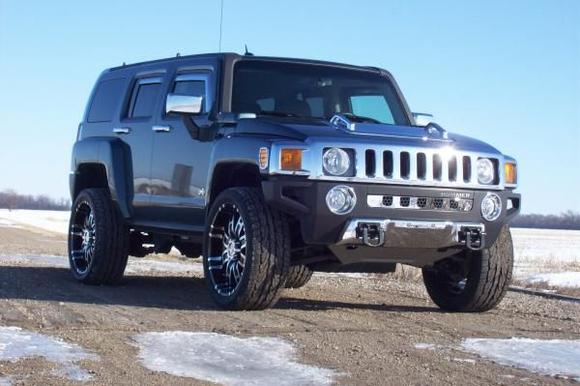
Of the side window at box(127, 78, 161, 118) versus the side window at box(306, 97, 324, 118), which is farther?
the side window at box(127, 78, 161, 118)

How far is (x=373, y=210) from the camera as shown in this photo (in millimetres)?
7043

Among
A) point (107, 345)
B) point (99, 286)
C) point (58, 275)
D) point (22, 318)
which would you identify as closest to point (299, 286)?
point (99, 286)

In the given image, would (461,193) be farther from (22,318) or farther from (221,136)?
(22,318)

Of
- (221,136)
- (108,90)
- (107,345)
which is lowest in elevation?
(107,345)

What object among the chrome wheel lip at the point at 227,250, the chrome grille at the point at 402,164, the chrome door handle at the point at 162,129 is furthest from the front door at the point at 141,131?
the chrome grille at the point at 402,164

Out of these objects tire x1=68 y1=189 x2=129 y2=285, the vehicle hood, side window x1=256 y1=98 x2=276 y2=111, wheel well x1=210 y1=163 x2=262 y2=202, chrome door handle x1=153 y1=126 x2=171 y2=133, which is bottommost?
tire x1=68 y1=189 x2=129 y2=285

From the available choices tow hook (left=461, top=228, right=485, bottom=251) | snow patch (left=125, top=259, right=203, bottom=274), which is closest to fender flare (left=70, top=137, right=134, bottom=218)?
snow patch (left=125, top=259, right=203, bottom=274)

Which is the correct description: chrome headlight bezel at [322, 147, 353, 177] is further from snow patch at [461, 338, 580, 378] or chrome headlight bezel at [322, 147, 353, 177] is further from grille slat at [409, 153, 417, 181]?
snow patch at [461, 338, 580, 378]

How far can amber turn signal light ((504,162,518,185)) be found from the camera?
774 centimetres

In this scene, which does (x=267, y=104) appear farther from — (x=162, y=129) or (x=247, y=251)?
(x=247, y=251)

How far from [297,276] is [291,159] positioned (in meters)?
2.61

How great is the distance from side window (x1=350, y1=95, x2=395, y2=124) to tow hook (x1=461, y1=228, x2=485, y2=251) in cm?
174

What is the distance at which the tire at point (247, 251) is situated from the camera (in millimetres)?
7023

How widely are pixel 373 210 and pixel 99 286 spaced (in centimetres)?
339
